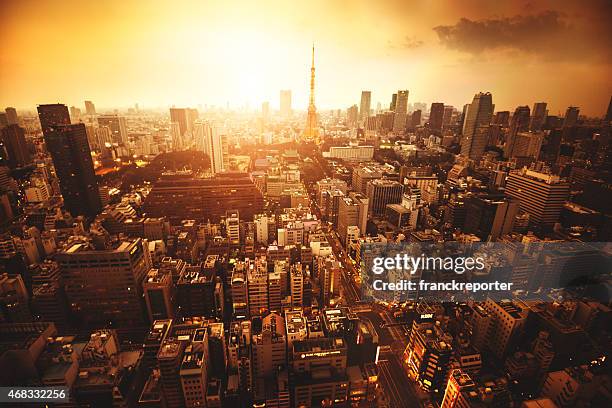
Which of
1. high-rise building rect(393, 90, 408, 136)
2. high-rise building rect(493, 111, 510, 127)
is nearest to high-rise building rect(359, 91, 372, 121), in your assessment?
high-rise building rect(393, 90, 408, 136)

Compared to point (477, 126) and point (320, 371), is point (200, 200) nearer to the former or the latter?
point (320, 371)

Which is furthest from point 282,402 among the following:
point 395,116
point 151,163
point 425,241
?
point 395,116

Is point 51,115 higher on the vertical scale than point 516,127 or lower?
higher

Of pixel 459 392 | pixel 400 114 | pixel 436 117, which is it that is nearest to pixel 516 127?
pixel 436 117

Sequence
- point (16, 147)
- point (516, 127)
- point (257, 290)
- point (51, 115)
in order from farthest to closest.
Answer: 1. point (516, 127)
2. point (16, 147)
3. point (51, 115)
4. point (257, 290)

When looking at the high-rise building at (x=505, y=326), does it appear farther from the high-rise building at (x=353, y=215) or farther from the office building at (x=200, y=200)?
the office building at (x=200, y=200)

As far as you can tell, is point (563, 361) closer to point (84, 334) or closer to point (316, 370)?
point (316, 370)

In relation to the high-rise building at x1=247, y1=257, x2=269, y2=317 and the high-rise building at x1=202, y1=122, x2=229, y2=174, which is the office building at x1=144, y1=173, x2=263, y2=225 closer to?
the high-rise building at x1=247, y1=257, x2=269, y2=317
